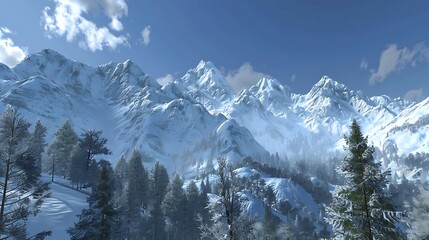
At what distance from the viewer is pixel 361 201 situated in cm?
1641

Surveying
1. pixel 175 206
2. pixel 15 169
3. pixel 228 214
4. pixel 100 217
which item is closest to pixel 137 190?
pixel 175 206

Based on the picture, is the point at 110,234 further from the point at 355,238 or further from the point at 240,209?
the point at 355,238

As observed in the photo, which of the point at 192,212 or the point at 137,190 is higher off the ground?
the point at 137,190

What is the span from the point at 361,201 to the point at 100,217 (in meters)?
19.6

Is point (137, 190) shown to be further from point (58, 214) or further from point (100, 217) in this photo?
point (100, 217)

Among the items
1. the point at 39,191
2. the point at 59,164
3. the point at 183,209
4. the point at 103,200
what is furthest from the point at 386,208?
the point at 59,164

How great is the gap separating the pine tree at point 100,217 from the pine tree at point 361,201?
18.0 m

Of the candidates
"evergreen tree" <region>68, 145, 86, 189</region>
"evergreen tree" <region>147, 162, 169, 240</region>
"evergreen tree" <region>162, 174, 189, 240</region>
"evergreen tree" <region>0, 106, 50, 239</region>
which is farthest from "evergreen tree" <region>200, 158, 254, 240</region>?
"evergreen tree" <region>68, 145, 86, 189</region>

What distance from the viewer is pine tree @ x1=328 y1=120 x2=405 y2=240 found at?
15.8 metres

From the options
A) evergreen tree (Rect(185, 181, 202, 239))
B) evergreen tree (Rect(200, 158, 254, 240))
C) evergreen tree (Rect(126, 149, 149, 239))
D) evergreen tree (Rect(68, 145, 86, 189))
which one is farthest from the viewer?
evergreen tree (Rect(185, 181, 202, 239))

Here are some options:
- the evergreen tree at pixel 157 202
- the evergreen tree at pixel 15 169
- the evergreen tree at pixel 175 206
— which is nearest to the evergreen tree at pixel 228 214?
the evergreen tree at pixel 15 169

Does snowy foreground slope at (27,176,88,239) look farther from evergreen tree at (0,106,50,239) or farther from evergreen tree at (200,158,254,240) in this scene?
evergreen tree at (200,158,254,240)

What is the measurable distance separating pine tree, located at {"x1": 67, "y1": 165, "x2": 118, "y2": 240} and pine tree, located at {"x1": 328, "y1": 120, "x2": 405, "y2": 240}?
18000 mm

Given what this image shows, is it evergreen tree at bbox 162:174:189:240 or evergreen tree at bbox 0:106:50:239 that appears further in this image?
evergreen tree at bbox 162:174:189:240
